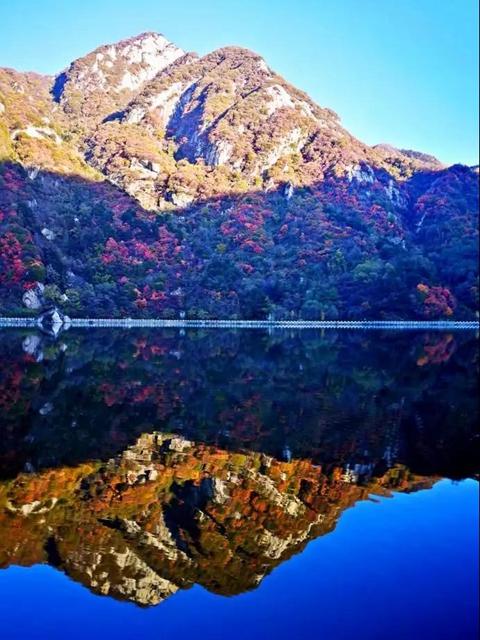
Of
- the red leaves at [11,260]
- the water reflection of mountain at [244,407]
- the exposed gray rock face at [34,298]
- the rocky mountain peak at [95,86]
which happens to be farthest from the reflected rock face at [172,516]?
the rocky mountain peak at [95,86]

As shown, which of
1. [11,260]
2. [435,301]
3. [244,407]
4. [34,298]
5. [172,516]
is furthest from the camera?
[435,301]

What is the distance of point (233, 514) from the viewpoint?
10.2m

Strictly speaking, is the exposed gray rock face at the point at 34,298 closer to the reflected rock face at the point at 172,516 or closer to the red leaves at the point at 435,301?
the red leaves at the point at 435,301

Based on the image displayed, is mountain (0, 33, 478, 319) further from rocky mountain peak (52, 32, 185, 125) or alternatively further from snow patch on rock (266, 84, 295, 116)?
rocky mountain peak (52, 32, 185, 125)

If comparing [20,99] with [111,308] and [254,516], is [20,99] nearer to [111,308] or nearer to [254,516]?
[111,308]

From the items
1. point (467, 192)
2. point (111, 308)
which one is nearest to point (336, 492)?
point (111, 308)

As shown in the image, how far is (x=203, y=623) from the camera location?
6.96 meters

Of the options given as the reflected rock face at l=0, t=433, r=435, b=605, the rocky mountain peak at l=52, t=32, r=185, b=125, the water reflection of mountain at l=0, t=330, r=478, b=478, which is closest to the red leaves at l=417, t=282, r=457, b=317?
the water reflection of mountain at l=0, t=330, r=478, b=478

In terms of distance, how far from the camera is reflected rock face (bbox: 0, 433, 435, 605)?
26.6ft

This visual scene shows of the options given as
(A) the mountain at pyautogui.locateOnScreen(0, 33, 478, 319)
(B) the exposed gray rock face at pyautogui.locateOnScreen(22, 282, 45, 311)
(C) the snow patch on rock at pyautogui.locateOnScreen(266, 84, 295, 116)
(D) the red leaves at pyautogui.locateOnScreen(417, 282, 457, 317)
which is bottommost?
(B) the exposed gray rock face at pyautogui.locateOnScreen(22, 282, 45, 311)

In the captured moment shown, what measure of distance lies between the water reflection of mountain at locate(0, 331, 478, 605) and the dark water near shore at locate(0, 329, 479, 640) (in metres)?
0.04

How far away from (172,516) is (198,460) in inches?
141

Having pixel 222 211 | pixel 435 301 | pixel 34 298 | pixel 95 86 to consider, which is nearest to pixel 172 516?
pixel 34 298

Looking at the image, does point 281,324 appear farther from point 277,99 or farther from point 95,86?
point 95,86
